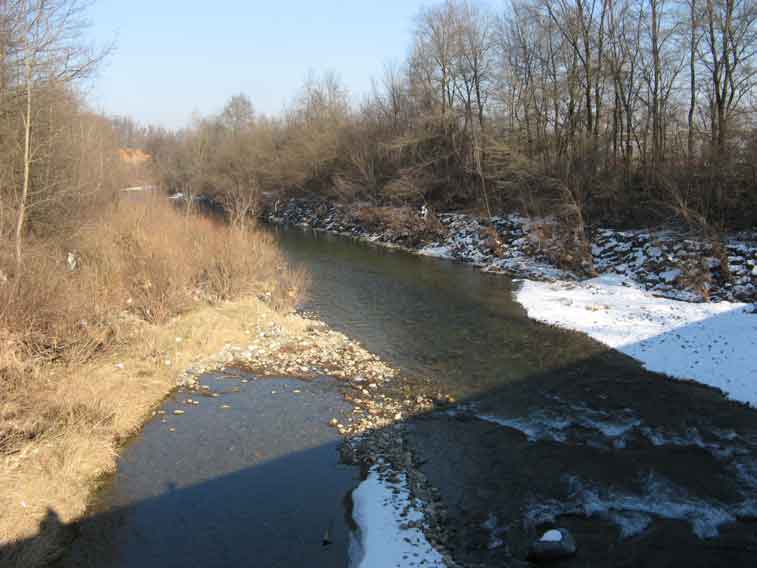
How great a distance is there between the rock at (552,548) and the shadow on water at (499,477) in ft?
0.50

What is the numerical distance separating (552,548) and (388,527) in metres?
2.05

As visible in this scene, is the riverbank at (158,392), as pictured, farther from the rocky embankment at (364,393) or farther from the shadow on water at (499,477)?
the shadow on water at (499,477)

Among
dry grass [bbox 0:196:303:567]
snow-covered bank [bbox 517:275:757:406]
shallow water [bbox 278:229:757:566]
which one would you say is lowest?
shallow water [bbox 278:229:757:566]

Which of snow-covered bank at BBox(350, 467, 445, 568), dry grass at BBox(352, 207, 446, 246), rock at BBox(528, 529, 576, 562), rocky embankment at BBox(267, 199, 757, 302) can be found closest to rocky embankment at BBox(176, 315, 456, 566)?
snow-covered bank at BBox(350, 467, 445, 568)

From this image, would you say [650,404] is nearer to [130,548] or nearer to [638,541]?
[638,541]

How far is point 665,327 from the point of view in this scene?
14969mm

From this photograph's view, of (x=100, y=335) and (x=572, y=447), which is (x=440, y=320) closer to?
(x=572, y=447)

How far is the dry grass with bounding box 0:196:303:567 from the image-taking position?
793 centimetres

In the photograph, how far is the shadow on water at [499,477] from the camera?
23.3 ft

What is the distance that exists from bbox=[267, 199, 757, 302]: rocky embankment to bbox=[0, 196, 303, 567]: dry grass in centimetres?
1111

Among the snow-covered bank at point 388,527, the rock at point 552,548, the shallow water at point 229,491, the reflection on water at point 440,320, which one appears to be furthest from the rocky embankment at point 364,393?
the rock at point 552,548

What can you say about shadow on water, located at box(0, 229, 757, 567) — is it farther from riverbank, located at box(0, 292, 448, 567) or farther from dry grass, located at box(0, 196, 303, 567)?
dry grass, located at box(0, 196, 303, 567)

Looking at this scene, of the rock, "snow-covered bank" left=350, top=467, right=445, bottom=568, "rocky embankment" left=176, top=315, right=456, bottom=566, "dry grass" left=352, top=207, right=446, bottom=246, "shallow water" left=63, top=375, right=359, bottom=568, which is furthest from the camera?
"dry grass" left=352, top=207, right=446, bottom=246

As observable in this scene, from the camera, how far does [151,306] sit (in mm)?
14883
